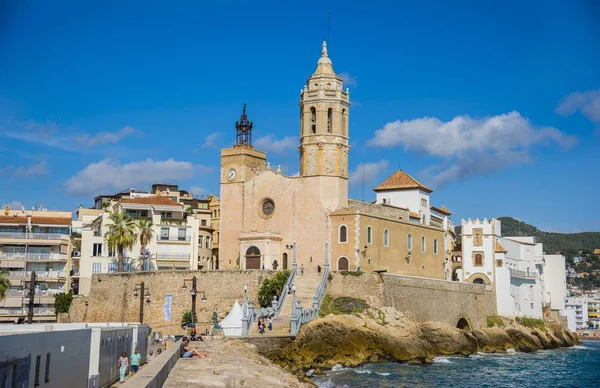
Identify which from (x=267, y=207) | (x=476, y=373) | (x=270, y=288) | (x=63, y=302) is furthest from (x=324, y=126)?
(x=63, y=302)

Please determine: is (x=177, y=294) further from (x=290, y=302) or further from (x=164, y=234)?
(x=164, y=234)

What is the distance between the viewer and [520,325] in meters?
67.4

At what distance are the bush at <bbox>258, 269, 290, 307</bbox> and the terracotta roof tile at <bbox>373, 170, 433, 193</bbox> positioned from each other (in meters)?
22.6

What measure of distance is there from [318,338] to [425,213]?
31.6 m

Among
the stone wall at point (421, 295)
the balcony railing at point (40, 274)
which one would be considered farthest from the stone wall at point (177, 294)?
the balcony railing at point (40, 274)

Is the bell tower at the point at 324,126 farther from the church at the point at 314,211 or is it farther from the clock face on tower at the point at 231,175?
the clock face on tower at the point at 231,175

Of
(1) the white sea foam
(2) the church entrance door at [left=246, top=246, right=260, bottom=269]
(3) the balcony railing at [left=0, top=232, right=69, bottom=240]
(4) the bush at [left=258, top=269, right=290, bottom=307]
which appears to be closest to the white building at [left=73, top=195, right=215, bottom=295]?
(3) the balcony railing at [left=0, top=232, right=69, bottom=240]

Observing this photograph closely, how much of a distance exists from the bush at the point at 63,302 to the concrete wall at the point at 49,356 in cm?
4246

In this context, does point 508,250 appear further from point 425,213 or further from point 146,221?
point 146,221

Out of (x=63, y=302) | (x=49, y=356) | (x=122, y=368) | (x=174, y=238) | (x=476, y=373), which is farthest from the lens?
(x=174, y=238)

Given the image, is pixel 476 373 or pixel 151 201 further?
pixel 151 201

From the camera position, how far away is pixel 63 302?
200 ft

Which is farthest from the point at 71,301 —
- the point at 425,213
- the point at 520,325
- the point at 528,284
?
the point at 528,284

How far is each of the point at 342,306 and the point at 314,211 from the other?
33.3 ft
